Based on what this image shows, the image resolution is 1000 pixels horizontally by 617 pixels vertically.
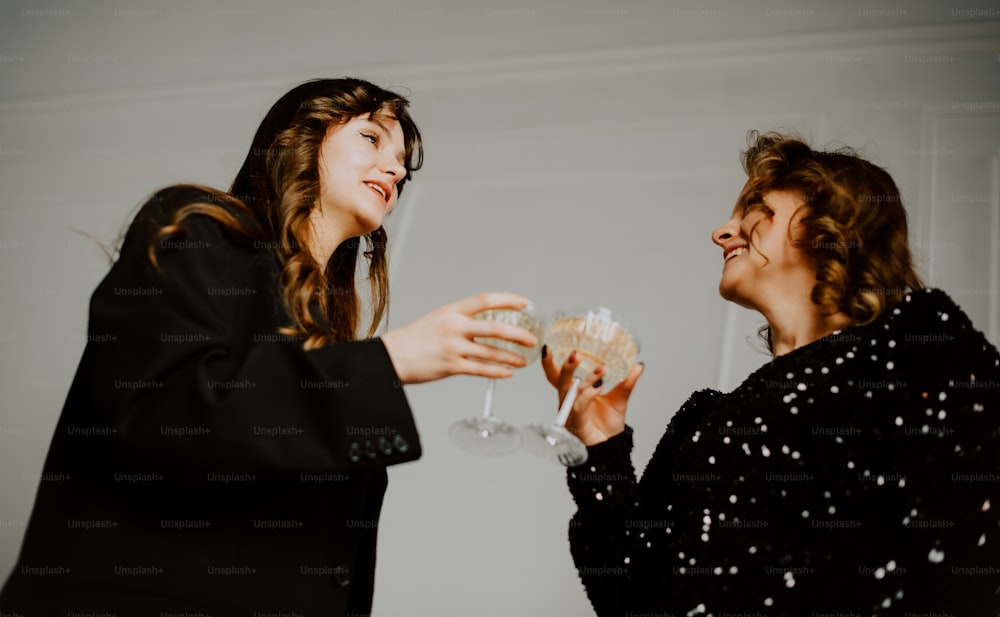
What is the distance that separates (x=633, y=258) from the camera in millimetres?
3014

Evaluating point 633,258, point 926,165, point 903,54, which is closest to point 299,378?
point 633,258

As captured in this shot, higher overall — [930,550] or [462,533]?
[930,550]

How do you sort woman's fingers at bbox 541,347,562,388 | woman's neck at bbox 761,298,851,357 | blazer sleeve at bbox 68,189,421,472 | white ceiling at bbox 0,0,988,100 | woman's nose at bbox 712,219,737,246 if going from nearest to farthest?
blazer sleeve at bbox 68,189,421,472 → woman's fingers at bbox 541,347,562,388 → woman's neck at bbox 761,298,851,357 → woman's nose at bbox 712,219,737,246 → white ceiling at bbox 0,0,988,100

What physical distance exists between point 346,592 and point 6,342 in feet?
8.26

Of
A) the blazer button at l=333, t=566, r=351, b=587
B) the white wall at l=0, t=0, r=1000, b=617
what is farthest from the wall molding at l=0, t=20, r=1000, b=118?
the blazer button at l=333, t=566, r=351, b=587

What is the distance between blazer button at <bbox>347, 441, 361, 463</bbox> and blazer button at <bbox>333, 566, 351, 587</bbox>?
31cm

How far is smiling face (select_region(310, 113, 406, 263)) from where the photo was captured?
183 centimetres

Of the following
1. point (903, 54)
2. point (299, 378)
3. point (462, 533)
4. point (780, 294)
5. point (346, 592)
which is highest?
point (903, 54)

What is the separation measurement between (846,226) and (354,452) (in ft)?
3.47

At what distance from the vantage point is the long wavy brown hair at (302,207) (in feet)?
4.97

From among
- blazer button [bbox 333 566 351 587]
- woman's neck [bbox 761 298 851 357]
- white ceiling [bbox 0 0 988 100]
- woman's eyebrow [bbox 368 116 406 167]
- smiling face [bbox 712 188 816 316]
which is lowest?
blazer button [bbox 333 566 351 587]

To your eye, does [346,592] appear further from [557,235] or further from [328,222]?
[557,235]

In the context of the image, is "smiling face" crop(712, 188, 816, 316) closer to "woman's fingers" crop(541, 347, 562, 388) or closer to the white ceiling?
"woman's fingers" crop(541, 347, 562, 388)

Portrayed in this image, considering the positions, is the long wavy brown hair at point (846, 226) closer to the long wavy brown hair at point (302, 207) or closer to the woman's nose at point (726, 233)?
the woman's nose at point (726, 233)
